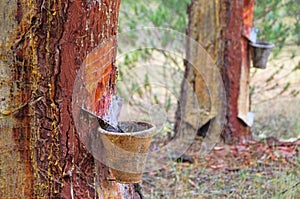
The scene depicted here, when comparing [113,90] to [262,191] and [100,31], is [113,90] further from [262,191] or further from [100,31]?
[262,191]

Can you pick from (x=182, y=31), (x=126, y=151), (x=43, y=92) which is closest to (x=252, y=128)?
(x=182, y=31)

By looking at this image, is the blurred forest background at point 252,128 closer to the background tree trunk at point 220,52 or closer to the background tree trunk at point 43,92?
the background tree trunk at point 220,52

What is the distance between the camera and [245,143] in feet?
13.3

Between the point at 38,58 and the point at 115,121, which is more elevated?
the point at 38,58

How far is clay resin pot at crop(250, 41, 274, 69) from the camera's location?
404 centimetres

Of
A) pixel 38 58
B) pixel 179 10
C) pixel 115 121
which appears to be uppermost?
pixel 179 10

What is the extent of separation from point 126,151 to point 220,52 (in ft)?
7.64

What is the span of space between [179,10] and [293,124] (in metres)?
1.63

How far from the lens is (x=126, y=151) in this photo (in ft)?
5.84

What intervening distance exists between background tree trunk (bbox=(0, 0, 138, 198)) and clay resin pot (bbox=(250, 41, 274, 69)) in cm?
238

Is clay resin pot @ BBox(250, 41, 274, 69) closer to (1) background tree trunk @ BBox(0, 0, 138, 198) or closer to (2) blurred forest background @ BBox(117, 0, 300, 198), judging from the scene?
(2) blurred forest background @ BBox(117, 0, 300, 198)

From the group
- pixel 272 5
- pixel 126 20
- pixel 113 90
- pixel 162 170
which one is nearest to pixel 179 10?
pixel 126 20

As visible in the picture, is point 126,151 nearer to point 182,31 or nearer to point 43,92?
point 43,92

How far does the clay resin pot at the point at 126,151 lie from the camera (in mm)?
1755
